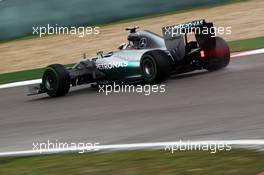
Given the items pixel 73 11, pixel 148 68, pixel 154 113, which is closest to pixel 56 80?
pixel 148 68

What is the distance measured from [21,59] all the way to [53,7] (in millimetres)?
1892

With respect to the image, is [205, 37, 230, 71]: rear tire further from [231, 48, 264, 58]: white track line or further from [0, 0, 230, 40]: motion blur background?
[0, 0, 230, 40]: motion blur background

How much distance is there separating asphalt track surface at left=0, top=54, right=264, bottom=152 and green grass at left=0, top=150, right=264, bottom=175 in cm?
80

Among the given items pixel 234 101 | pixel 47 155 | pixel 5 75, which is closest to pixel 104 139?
pixel 47 155

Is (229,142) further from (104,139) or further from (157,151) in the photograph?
(104,139)

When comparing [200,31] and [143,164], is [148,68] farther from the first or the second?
[143,164]

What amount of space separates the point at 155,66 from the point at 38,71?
6689 mm

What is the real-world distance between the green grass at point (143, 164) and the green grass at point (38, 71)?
9697mm

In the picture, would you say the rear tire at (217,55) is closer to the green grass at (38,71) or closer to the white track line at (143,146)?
the green grass at (38,71)

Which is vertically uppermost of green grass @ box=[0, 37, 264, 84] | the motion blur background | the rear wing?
the motion blur background

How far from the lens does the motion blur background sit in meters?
21.4

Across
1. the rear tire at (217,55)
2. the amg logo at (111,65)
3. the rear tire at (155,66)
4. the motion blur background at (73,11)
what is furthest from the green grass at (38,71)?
the rear tire at (155,66)

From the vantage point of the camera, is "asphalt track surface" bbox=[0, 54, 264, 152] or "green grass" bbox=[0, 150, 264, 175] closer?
"green grass" bbox=[0, 150, 264, 175]

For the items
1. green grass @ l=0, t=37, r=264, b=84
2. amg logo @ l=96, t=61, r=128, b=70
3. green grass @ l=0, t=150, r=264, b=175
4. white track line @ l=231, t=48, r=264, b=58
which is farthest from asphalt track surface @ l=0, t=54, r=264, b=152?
green grass @ l=0, t=37, r=264, b=84
